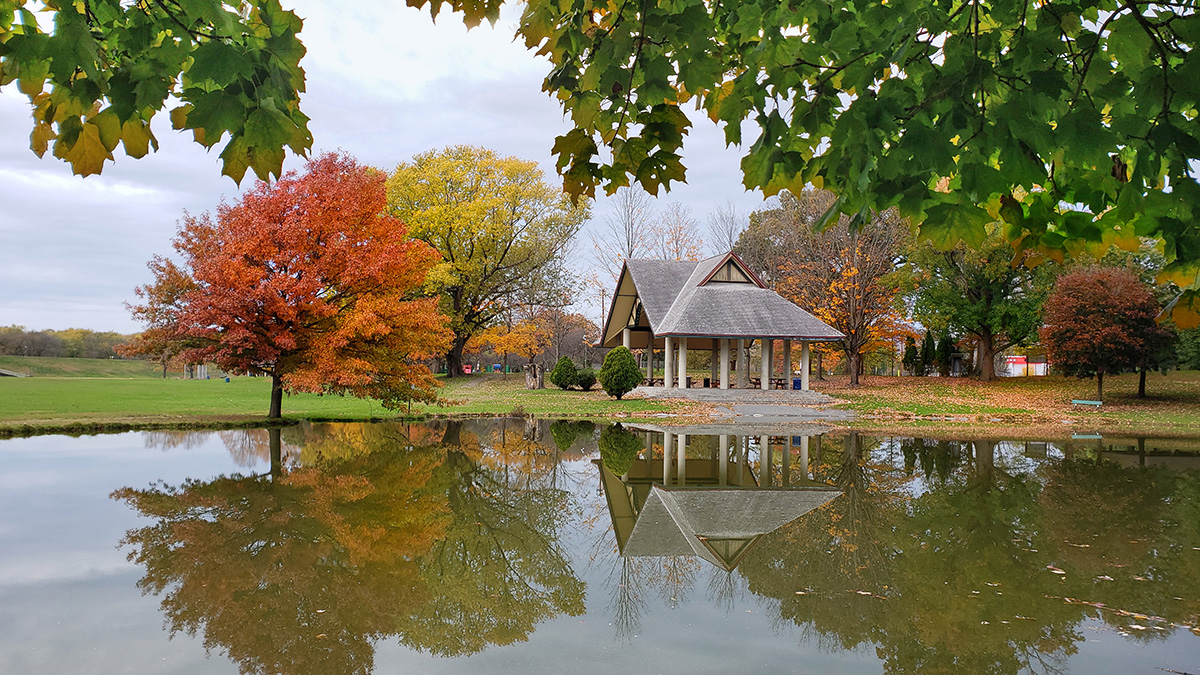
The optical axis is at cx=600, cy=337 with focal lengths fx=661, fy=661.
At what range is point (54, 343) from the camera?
68.8 m

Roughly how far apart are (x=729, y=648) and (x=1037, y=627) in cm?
207

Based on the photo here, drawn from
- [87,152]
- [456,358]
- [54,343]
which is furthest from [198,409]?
[54,343]

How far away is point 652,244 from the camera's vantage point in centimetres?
3959

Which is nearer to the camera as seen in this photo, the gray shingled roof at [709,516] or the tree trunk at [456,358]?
the gray shingled roof at [709,516]

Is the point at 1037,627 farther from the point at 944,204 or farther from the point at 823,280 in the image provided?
the point at 823,280

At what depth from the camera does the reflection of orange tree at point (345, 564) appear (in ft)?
13.7

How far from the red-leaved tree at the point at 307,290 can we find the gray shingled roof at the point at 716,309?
12629mm

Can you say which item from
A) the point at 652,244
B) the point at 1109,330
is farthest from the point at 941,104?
the point at 652,244

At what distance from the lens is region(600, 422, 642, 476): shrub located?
11312 millimetres

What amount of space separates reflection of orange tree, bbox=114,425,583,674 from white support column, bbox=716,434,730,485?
255cm

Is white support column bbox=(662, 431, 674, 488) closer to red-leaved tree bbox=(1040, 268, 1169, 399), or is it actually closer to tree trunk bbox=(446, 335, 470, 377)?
red-leaved tree bbox=(1040, 268, 1169, 399)

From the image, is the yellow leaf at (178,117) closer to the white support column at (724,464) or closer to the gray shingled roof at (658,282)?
the white support column at (724,464)

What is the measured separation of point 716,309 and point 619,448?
1515cm

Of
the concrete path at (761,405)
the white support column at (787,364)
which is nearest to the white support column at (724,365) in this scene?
the concrete path at (761,405)
